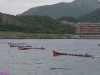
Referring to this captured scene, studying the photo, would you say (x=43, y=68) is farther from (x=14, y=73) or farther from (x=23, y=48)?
(x=23, y=48)

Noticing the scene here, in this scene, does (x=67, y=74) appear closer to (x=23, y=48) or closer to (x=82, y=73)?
(x=82, y=73)

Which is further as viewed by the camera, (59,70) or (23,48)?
(23,48)

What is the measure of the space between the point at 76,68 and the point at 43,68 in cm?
586

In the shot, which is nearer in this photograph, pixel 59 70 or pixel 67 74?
pixel 67 74

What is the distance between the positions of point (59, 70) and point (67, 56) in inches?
1052

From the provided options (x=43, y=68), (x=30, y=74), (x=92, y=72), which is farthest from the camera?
(x=43, y=68)

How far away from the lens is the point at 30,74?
49.1 m

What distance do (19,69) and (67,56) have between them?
2806cm

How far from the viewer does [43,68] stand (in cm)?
5647

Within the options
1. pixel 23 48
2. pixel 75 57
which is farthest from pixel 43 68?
pixel 23 48

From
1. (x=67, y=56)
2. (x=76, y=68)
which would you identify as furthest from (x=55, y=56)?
(x=76, y=68)

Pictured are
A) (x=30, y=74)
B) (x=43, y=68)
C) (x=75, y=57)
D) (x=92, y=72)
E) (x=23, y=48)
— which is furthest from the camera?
(x=23, y=48)

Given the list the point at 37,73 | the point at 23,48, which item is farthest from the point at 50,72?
the point at 23,48

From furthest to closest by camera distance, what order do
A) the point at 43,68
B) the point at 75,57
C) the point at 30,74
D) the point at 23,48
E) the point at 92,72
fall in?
the point at 23,48 → the point at 75,57 → the point at 43,68 → the point at 92,72 → the point at 30,74
